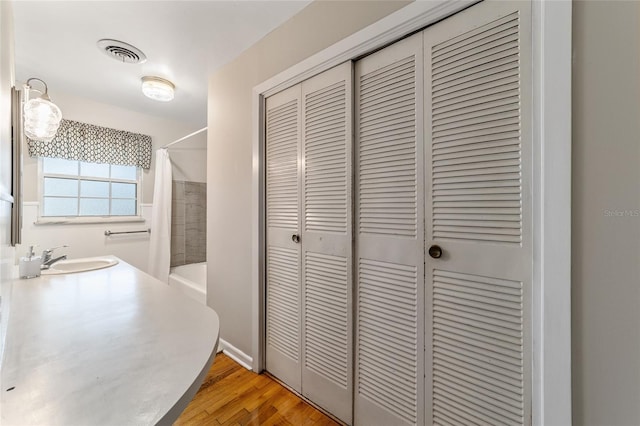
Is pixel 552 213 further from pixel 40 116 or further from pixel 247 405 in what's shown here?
pixel 40 116

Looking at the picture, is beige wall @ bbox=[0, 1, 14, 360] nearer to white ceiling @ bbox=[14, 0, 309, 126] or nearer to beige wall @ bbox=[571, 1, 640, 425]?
white ceiling @ bbox=[14, 0, 309, 126]

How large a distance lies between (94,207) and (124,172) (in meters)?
0.52

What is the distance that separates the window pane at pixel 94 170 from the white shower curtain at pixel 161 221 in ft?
1.65

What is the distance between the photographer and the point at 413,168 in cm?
108

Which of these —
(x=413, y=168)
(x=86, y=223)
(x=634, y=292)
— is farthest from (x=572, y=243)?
(x=86, y=223)

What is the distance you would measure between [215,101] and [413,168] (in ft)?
6.07

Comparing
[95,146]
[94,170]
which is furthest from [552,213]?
[94,170]

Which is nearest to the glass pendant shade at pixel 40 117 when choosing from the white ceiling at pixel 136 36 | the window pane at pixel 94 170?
the white ceiling at pixel 136 36

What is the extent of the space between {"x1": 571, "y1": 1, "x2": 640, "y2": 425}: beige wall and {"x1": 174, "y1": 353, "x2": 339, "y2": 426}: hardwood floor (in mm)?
1151

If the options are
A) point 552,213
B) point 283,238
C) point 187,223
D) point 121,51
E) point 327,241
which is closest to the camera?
point 552,213

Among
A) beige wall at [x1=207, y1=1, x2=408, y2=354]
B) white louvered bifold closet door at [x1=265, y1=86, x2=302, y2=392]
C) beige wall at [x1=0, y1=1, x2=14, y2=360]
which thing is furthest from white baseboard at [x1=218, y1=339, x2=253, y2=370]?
beige wall at [x1=0, y1=1, x2=14, y2=360]

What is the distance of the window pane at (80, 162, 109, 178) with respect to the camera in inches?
107

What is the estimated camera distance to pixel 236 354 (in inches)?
73.7

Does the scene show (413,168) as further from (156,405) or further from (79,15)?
(79,15)
